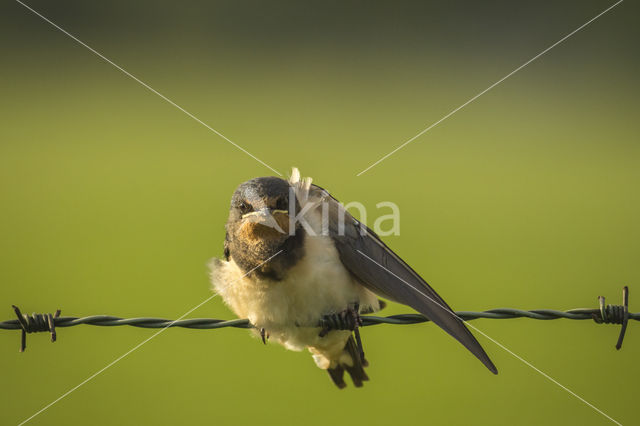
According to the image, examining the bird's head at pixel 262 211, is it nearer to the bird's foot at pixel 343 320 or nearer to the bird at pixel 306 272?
the bird at pixel 306 272

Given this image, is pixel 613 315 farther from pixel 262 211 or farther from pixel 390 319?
pixel 262 211

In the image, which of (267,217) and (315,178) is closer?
(267,217)

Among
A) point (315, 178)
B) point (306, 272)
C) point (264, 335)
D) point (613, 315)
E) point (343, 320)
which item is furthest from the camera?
point (315, 178)

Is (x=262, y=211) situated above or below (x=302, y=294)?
above

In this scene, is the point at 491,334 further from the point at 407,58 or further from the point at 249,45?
the point at 249,45

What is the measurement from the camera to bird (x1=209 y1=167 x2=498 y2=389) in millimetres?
4094

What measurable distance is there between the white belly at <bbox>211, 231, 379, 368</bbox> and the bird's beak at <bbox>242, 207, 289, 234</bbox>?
205mm

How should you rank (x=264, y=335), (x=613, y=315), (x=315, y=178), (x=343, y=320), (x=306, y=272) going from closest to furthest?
(x=613, y=315) → (x=306, y=272) → (x=343, y=320) → (x=264, y=335) → (x=315, y=178)

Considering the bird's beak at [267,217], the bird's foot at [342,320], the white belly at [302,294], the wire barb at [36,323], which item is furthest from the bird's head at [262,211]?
A: the wire barb at [36,323]

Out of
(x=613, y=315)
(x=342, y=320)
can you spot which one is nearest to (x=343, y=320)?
(x=342, y=320)

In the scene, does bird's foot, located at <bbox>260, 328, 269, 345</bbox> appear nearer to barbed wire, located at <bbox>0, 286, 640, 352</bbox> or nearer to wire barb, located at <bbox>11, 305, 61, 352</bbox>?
barbed wire, located at <bbox>0, 286, 640, 352</bbox>

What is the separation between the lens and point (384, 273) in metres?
4.20

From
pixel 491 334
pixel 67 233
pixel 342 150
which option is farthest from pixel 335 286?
pixel 342 150

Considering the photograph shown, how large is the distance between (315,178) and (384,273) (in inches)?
378
